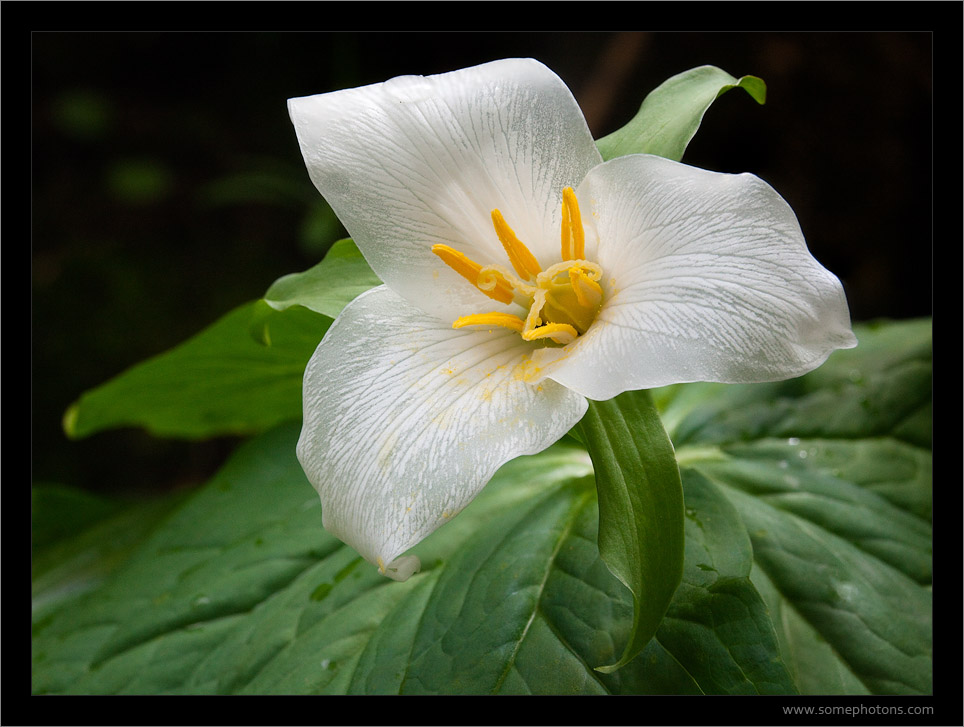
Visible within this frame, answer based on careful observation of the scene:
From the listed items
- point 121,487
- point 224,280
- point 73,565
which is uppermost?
point 224,280

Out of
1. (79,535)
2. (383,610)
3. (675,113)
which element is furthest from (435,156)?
(79,535)

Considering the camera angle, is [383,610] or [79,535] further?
[79,535]

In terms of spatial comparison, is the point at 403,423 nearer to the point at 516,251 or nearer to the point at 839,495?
the point at 516,251

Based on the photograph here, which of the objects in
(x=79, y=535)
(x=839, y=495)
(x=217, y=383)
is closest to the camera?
(x=839, y=495)

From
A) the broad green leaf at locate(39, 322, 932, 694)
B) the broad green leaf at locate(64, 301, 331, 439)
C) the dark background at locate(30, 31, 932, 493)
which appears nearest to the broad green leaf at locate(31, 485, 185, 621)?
the broad green leaf at locate(39, 322, 932, 694)

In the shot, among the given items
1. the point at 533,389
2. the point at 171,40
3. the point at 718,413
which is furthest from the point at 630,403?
the point at 171,40
